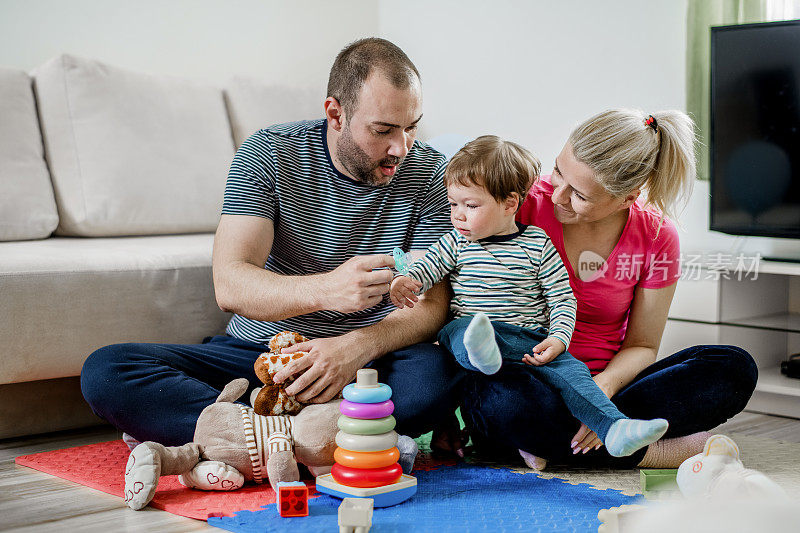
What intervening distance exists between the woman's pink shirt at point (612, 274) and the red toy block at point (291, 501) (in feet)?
2.32

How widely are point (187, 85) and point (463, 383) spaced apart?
1655mm

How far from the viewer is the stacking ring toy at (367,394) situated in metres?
1.51

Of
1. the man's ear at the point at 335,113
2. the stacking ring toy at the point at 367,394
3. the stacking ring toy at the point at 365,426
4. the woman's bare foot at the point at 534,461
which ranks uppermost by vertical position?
the man's ear at the point at 335,113

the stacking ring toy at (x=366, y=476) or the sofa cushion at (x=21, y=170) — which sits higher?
the sofa cushion at (x=21, y=170)

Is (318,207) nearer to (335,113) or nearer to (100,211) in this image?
(335,113)

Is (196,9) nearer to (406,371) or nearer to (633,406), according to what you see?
(406,371)

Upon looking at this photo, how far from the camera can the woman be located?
1694mm

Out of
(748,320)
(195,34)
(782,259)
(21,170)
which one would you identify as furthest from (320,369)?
(195,34)

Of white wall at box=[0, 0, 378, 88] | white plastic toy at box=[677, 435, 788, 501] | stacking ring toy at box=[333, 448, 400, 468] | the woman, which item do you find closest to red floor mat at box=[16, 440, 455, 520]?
stacking ring toy at box=[333, 448, 400, 468]

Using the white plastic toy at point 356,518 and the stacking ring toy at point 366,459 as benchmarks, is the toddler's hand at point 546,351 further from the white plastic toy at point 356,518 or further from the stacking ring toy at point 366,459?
the white plastic toy at point 356,518

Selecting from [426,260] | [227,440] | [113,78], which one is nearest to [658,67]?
[426,260]

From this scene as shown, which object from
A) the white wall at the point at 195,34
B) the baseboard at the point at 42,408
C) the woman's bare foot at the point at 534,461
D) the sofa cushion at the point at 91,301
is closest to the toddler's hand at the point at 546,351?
the woman's bare foot at the point at 534,461

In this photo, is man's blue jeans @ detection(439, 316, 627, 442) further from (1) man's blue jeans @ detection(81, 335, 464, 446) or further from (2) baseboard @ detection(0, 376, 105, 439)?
(2) baseboard @ detection(0, 376, 105, 439)

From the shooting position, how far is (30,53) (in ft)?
9.36
